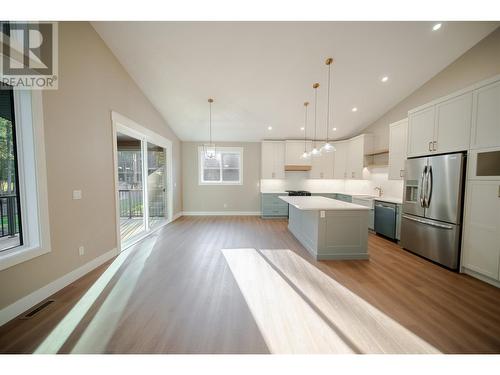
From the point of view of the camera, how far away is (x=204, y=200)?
6883 mm

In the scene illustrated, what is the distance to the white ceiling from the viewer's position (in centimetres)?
281

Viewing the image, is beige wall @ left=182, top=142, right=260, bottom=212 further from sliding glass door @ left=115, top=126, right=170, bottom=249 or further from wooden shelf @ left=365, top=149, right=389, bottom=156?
wooden shelf @ left=365, top=149, right=389, bottom=156

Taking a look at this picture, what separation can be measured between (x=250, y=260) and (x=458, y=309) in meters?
2.45

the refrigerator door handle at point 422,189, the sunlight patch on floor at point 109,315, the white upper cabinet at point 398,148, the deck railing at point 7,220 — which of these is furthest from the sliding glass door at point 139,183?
the white upper cabinet at point 398,148

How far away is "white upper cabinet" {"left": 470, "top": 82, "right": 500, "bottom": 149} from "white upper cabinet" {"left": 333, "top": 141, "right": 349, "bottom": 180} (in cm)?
358

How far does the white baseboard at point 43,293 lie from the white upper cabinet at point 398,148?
5872 millimetres

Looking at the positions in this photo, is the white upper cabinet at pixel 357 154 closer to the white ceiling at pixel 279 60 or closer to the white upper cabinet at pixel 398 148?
the white ceiling at pixel 279 60

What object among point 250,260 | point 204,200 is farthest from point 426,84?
point 204,200

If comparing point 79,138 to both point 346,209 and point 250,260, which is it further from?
point 346,209

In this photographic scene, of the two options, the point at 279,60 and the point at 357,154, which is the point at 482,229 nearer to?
the point at 357,154

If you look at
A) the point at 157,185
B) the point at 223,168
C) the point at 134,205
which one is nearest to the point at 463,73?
the point at 223,168

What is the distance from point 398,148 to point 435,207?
1696 mm

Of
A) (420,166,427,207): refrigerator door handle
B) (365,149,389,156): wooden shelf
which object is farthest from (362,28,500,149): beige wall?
(420,166,427,207): refrigerator door handle

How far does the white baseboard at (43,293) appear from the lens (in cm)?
175
